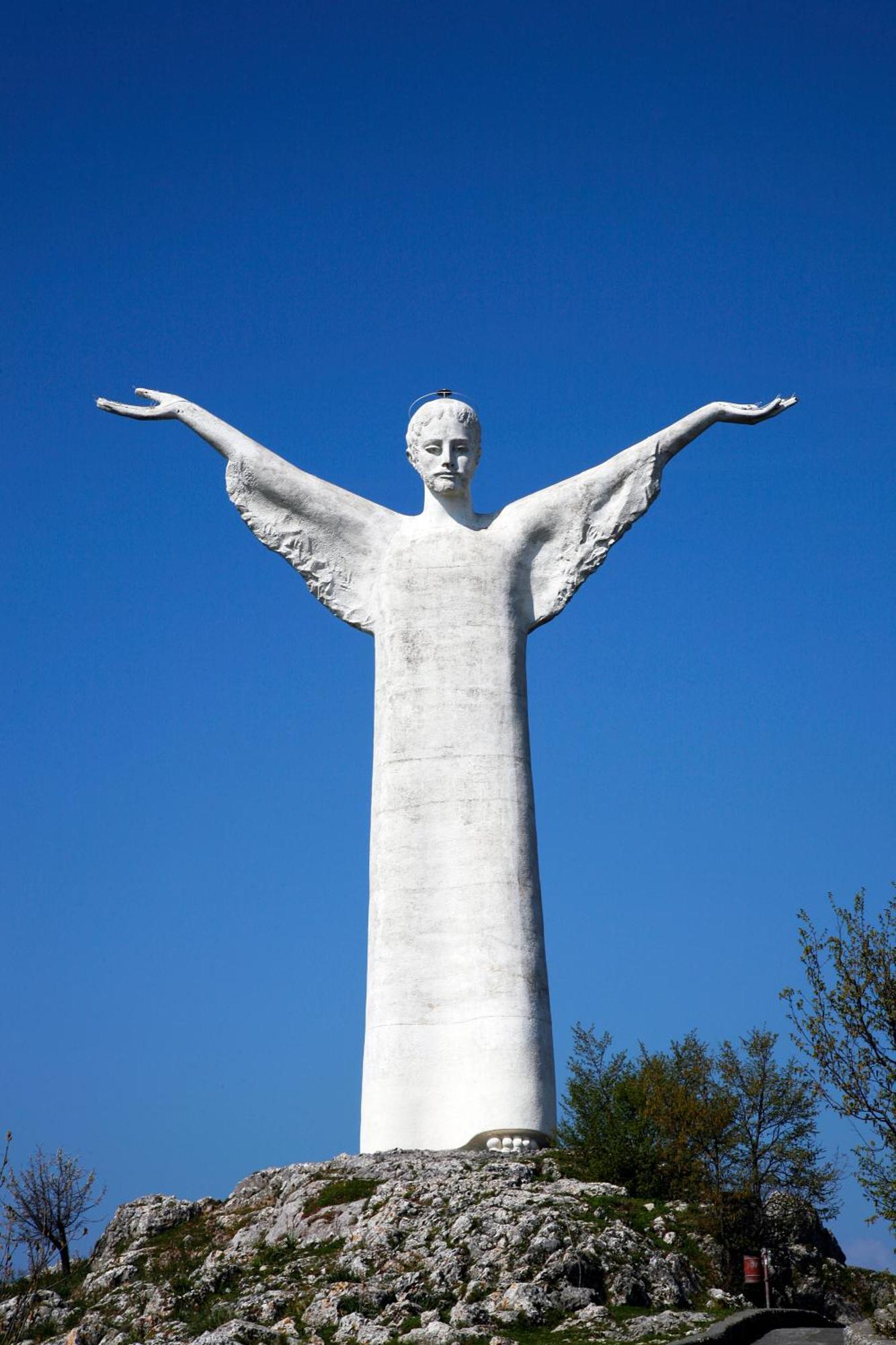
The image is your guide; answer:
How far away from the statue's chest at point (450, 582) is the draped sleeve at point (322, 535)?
40cm

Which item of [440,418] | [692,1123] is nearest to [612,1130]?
[692,1123]

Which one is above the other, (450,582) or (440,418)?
(440,418)

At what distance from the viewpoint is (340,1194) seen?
741 inches

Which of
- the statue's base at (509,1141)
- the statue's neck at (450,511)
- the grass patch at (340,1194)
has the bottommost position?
the grass patch at (340,1194)

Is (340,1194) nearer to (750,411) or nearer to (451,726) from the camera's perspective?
(451,726)

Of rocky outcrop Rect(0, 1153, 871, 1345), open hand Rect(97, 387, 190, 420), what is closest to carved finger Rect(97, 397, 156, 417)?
open hand Rect(97, 387, 190, 420)

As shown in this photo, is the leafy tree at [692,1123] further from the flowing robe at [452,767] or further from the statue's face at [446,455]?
the statue's face at [446,455]

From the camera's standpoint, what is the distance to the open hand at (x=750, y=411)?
76.0ft

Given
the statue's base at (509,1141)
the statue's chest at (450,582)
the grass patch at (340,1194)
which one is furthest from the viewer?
the statue's chest at (450,582)

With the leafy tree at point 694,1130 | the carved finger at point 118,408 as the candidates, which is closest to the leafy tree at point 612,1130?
the leafy tree at point 694,1130

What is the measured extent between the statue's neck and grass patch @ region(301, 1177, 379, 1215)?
29.0 feet

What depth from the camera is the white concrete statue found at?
67.7 ft

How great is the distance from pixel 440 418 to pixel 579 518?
2378 mm

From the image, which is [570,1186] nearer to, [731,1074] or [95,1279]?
[731,1074]
